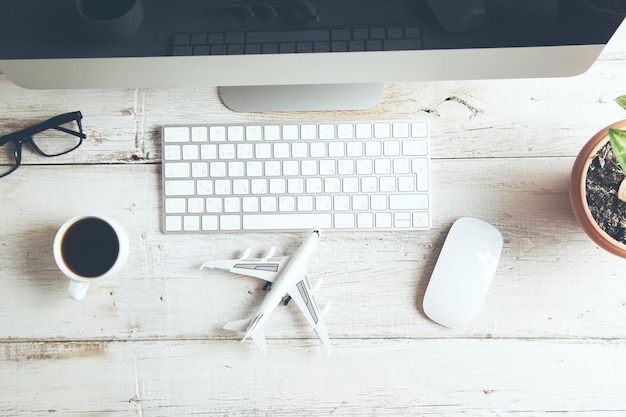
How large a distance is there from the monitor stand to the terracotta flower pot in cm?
24

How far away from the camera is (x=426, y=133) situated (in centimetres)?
67

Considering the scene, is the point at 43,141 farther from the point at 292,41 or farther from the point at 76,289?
the point at 292,41

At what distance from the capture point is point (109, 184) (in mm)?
703

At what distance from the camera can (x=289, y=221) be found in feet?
2.20

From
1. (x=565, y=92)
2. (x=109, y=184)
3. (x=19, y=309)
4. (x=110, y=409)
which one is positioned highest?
(x=565, y=92)

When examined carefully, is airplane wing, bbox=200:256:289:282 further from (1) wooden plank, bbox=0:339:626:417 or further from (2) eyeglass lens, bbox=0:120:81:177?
(2) eyeglass lens, bbox=0:120:81:177

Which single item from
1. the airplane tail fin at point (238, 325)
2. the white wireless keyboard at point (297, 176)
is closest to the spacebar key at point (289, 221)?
the white wireless keyboard at point (297, 176)

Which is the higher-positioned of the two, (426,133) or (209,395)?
(426,133)

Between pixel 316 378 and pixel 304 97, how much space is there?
340 mm

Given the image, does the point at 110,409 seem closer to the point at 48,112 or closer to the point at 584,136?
the point at 48,112

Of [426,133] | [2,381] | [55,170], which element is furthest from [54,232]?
[426,133]

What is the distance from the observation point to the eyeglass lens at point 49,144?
71 centimetres

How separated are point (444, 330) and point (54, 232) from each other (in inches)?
19.6

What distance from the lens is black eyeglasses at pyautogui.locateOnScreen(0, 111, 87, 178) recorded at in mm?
695
